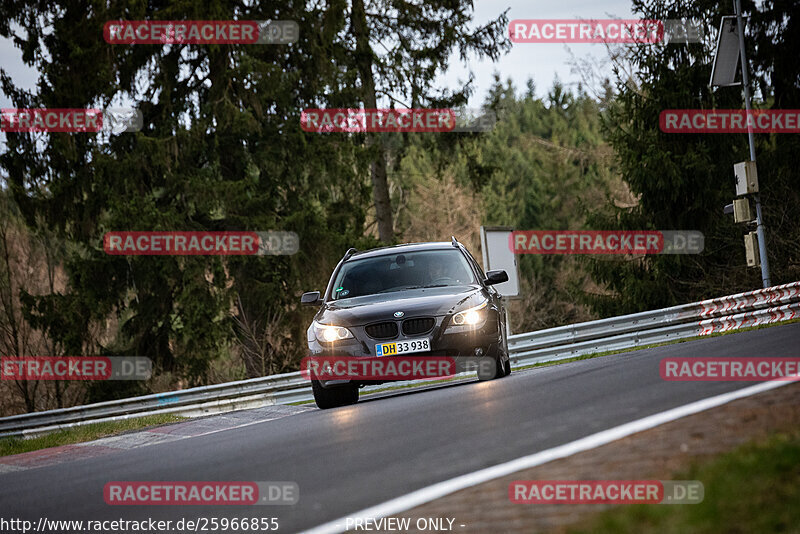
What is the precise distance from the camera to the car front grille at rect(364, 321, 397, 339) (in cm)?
1204

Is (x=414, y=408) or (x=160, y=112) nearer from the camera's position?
(x=414, y=408)

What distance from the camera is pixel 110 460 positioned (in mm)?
10414

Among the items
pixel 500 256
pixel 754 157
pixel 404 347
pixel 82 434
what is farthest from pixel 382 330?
pixel 754 157

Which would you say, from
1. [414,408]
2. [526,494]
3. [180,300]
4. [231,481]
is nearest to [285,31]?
[180,300]

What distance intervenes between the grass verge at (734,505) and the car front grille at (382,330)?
6673 millimetres

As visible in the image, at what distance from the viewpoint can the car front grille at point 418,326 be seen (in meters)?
12.0

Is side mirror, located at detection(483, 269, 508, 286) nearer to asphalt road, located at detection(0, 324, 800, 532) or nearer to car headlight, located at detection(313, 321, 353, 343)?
asphalt road, located at detection(0, 324, 800, 532)

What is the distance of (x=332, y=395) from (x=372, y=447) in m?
4.73

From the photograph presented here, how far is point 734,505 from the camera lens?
4629 mm

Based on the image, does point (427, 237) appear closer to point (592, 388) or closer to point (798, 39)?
point (798, 39)

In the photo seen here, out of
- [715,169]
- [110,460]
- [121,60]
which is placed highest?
[121,60]

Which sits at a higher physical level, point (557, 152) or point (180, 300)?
point (557, 152)

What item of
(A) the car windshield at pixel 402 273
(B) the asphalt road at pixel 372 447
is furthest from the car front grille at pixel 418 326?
(A) the car windshield at pixel 402 273

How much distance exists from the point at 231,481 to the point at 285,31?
2371cm
